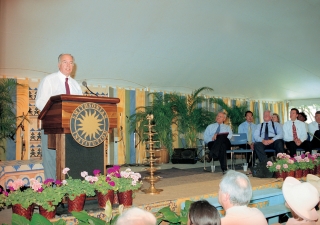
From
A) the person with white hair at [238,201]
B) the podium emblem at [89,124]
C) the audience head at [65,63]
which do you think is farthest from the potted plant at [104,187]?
the person with white hair at [238,201]

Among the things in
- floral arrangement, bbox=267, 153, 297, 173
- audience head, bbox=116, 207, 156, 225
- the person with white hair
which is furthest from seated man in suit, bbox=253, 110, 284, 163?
audience head, bbox=116, 207, 156, 225

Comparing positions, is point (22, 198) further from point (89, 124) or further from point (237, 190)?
point (237, 190)

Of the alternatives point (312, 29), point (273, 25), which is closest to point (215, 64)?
point (273, 25)

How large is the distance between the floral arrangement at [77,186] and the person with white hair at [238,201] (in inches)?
48.9

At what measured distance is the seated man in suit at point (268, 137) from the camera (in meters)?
6.78

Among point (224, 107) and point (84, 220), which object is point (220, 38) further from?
point (84, 220)

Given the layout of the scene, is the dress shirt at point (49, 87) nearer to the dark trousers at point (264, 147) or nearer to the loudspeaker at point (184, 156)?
the dark trousers at point (264, 147)

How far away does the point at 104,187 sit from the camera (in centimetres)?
304

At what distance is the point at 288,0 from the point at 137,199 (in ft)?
21.1

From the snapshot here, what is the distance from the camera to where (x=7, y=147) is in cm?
790

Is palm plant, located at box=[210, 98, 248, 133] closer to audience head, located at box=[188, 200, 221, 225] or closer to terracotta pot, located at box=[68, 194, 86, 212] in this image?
terracotta pot, located at box=[68, 194, 86, 212]

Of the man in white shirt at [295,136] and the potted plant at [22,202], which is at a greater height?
the man in white shirt at [295,136]

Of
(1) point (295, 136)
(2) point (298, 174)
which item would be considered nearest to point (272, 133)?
(1) point (295, 136)

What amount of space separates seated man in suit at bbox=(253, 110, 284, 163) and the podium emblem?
14.6 ft
